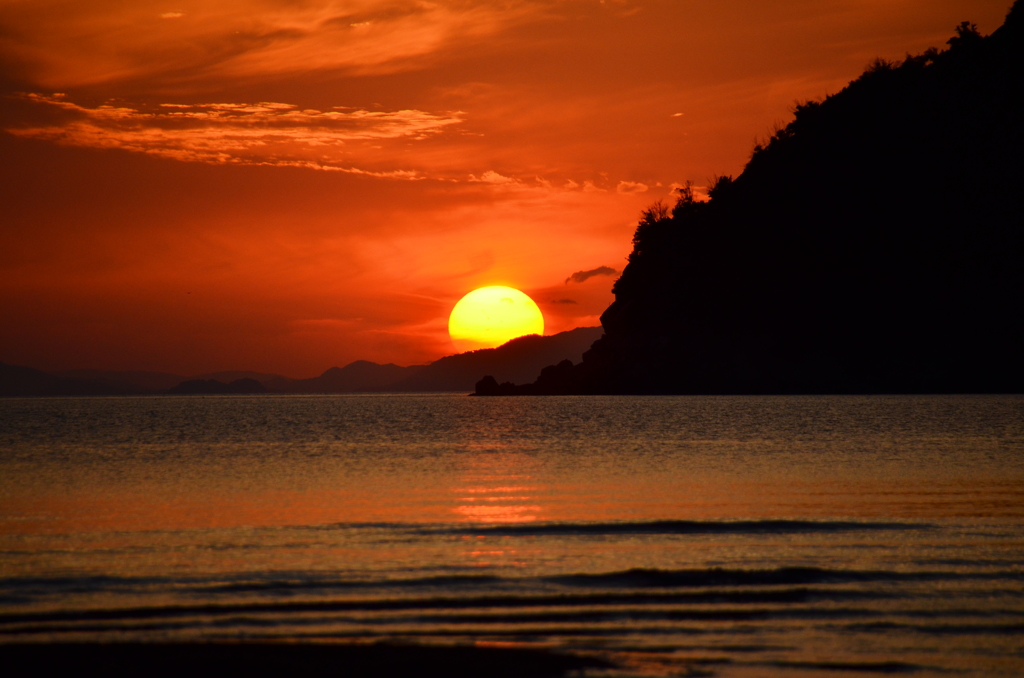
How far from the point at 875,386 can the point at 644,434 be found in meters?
119

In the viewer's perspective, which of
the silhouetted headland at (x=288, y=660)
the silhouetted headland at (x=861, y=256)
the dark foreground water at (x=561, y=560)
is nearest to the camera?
the silhouetted headland at (x=288, y=660)

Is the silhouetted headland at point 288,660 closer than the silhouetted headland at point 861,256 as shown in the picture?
Yes

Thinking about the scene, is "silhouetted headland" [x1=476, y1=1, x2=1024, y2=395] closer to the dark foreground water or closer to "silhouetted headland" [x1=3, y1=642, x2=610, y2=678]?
the dark foreground water

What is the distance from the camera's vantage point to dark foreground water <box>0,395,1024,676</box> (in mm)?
11727

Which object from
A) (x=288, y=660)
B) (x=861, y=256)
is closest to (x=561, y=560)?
(x=288, y=660)

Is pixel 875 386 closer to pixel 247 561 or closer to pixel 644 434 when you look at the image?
pixel 644 434

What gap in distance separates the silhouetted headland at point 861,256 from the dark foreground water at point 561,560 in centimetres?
13463

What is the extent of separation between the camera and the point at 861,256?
547 ft

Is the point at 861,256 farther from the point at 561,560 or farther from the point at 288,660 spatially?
the point at 288,660

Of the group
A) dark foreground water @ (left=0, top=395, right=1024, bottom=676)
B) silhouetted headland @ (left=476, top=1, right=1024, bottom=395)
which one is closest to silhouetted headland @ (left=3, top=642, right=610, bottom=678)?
dark foreground water @ (left=0, top=395, right=1024, bottom=676)

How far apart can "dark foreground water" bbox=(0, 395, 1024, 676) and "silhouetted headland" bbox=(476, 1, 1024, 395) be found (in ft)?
442

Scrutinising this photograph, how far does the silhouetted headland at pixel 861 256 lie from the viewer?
515 feet

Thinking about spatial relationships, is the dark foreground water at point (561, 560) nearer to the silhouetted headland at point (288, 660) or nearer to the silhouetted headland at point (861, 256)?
the silhouetted headland at point (288, 660)

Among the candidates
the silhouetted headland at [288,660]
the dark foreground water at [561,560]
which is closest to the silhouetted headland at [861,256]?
the dark foreground water at [561,560]
